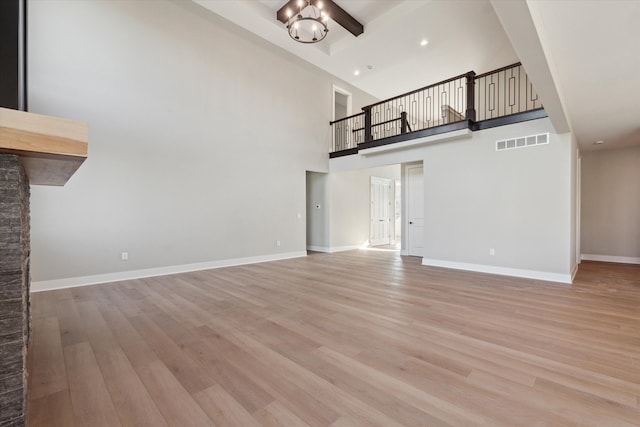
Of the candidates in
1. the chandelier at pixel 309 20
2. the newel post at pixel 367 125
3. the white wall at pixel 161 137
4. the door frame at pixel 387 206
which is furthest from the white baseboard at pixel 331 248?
the chandelier at pixel 309 20

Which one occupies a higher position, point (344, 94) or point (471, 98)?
point (344, 94)

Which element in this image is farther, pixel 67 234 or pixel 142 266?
pixel 142 266

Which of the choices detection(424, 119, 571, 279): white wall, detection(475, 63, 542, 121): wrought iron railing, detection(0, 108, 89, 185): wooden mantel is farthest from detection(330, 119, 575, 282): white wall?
detection(0, 108, 89, 185): wooden mantel

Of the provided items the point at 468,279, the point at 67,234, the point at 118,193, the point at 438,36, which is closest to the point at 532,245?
the point at 468,279

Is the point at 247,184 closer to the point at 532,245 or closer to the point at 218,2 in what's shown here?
the point at 218,2

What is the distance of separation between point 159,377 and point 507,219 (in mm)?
5508

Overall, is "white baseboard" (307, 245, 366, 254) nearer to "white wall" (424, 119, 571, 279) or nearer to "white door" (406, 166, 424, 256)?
"white door" (406, 166, 424, 256)

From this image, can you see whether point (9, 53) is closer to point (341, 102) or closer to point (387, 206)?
point (341, 102)

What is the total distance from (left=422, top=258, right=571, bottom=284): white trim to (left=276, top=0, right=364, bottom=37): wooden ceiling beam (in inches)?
211

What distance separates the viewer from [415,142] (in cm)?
605

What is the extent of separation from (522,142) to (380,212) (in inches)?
205

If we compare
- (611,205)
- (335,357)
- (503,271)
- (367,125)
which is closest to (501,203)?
(503,271)

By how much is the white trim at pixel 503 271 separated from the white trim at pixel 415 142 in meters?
2.47

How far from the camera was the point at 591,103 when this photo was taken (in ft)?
13.0
